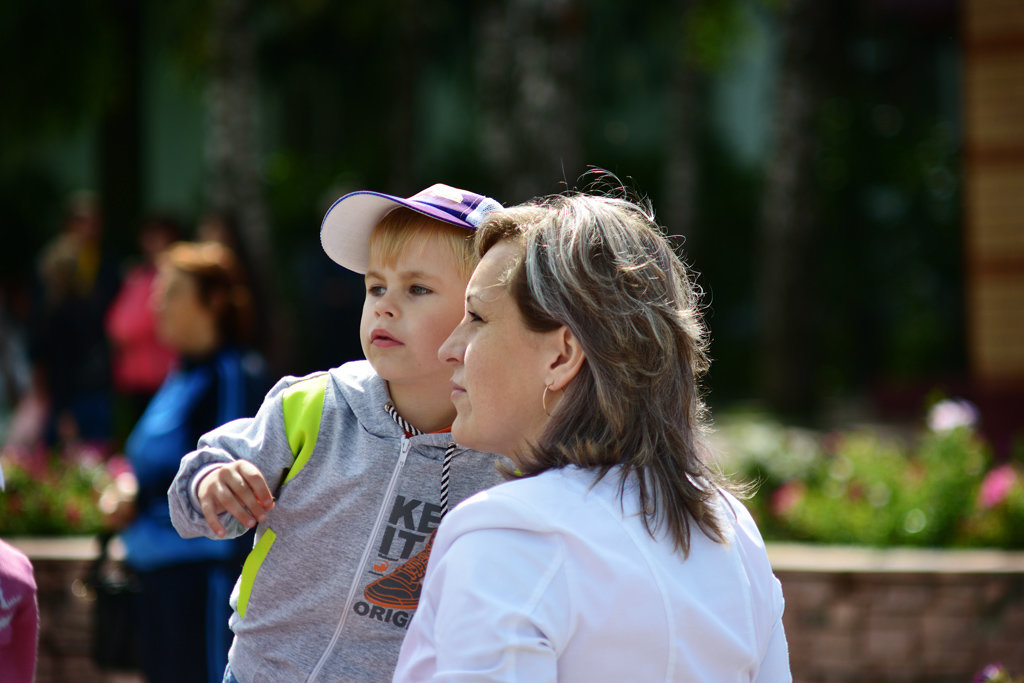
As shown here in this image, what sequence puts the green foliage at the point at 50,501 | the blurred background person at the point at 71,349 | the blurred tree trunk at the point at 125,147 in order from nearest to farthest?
the green foliage at the point at 50,501, the blurred background person at the point at 71,349, the blurred tree trunk at the point at 125,147

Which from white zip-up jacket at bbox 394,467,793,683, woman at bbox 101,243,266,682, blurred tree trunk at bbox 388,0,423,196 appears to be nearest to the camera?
white zip-up jacket at bbox 394,467,793,683

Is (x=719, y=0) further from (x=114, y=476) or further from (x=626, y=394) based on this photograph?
(x=626, y=394)

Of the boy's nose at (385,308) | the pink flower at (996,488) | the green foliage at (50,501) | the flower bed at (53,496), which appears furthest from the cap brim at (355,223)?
the green foliage at (50,501)

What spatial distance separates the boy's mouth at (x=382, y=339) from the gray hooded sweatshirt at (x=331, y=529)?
123 mm

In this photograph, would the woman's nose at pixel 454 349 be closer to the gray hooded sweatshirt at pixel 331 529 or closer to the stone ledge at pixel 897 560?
the gray hooded sweatshirt at pixel 331 529

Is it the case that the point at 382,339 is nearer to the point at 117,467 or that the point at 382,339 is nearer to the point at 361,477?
the point at 361,477

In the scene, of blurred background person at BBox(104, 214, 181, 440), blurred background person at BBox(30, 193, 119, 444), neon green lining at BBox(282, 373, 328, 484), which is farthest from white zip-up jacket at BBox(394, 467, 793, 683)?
blurred background person at BBox(30, 193, 119, 444)

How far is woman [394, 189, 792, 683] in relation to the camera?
1.50m

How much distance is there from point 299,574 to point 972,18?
7.60 meters

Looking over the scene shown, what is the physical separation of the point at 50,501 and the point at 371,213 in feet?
14.2

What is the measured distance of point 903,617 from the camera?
4.59m

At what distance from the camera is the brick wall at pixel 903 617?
4527 millimetres

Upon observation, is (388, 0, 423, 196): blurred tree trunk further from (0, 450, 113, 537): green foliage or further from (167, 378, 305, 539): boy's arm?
(167, 378, 305, 539): boy's arm

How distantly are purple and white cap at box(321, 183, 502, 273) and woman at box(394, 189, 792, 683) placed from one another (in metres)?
0.29
